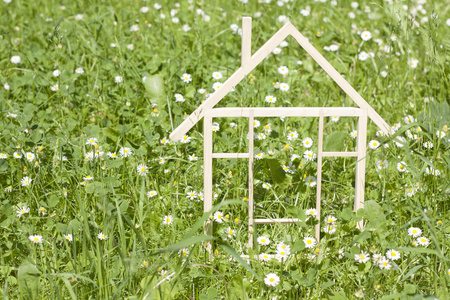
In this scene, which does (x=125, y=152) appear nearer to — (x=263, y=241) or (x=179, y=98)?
(x=179, y=98)

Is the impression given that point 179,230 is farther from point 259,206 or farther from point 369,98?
point 369,98

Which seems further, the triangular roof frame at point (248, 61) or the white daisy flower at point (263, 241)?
the white daisy flower at point (263, 241)

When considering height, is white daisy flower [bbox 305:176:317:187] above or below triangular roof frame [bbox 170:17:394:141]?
below

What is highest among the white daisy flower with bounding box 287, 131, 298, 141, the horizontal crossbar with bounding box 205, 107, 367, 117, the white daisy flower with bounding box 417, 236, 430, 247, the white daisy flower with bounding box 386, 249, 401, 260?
the horizontal crossbar with bounding box 205, 107, 367, 117

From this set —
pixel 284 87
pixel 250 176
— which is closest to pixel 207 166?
pixel 250 176

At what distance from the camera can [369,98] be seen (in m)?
3.23

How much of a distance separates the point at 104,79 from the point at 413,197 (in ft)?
6.60

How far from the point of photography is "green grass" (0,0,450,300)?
182 centimetres

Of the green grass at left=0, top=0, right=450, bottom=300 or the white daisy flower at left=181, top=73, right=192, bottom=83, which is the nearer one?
the green grass at left=0, top=0, right=450, bottom=300

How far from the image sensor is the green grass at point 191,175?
182cm

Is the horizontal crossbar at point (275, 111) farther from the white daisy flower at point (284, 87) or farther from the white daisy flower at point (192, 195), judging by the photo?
the white daisy flower at point (284, 87)

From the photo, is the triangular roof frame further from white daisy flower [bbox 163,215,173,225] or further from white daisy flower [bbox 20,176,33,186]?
white daisy flower [bbox 20,176,33,186]

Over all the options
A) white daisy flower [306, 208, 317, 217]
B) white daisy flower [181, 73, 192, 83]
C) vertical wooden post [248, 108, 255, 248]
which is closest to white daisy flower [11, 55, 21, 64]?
white daisy flower [181, 73, 192, 83]

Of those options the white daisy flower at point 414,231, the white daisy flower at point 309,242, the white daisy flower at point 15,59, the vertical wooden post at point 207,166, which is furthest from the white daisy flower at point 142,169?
the white daisy flower at point 15,59
